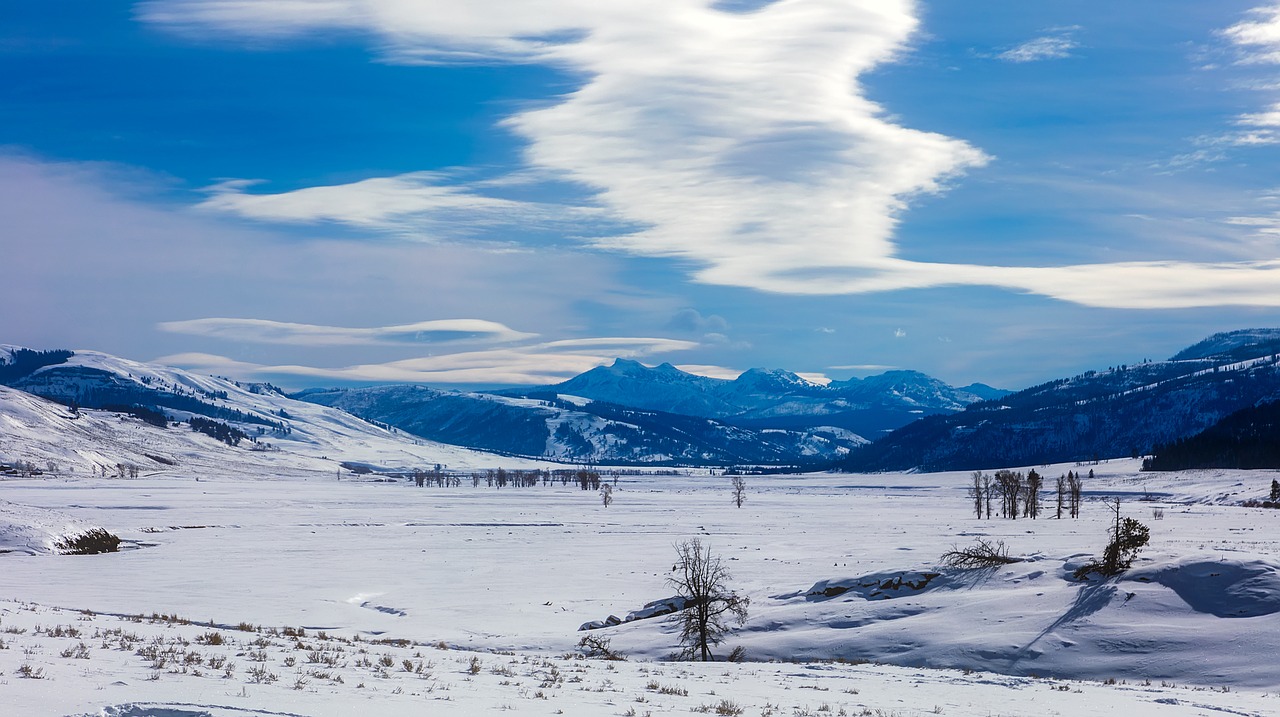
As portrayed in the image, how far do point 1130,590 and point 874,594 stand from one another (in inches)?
414

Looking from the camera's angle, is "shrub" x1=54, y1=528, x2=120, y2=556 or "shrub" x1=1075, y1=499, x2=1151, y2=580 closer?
"shrub" x1=1075, y1=499, x2=1151, y2=580

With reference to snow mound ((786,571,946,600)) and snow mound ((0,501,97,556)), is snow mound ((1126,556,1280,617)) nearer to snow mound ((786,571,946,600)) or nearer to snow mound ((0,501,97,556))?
snow mound ((786,571,946,600))

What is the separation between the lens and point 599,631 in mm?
41344

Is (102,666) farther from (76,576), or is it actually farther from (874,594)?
(76,576)

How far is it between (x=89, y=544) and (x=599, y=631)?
50.0m

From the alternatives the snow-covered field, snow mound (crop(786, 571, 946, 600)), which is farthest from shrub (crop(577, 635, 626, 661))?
snow mound (crop(786, 571, 946, 600))

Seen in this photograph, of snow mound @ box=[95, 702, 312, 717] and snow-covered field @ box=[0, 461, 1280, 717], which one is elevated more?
snow mound @ box=[95, 702, 312, 717]

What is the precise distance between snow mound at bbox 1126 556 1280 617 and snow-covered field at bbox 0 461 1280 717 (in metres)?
0.09

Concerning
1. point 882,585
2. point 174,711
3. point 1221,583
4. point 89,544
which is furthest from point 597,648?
point 89,544

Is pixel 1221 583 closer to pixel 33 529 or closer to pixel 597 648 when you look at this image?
pixel 597 648

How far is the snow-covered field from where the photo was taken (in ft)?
61.0

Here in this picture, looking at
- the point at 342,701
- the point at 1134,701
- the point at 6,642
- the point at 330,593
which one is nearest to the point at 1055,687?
the point at 1134,701

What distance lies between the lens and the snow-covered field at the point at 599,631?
18578 millimetres

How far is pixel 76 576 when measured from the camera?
55.6m
